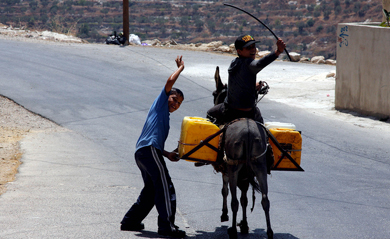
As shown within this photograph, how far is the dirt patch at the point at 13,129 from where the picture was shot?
8117mm

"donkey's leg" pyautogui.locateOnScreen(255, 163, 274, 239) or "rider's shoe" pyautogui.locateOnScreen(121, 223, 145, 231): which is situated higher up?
"donkey's leg" pyautogui.locateOnScreen(255, 163, 274, 239)

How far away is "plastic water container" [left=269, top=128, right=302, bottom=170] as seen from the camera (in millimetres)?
5613

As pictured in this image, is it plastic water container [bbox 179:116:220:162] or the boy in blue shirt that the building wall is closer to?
plastic water container [bbox 179:116:220:162]

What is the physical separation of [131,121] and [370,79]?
23.7 feet

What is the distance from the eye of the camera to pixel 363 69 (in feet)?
45.6

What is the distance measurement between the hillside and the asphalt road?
104 feet

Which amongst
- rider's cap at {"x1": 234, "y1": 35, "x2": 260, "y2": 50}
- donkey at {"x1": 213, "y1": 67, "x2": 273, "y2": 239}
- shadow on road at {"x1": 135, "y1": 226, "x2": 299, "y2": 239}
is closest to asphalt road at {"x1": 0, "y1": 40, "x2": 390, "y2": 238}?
shadow on road at {"x1": 135, "y1": 226, "x2": 299, "y2": 239}

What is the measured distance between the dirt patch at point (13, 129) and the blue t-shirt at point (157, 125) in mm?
3102

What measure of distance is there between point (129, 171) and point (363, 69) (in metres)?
8.74

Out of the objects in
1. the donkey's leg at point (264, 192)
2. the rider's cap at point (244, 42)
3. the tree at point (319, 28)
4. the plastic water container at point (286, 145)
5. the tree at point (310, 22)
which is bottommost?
the donkey's leg at point (264, 192)

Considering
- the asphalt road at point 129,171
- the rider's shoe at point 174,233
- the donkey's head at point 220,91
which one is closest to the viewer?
the rider's shoe at point 174,233

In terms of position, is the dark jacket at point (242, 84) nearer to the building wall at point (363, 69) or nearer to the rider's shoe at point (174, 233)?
the rider's shoe at point (174, 233)

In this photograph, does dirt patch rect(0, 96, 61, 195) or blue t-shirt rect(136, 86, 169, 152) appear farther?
dirt patch rect(0, 96, 61, 195)

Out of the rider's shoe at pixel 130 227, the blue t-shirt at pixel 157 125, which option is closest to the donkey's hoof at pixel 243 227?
the rider's shoe at pixel 130 227
